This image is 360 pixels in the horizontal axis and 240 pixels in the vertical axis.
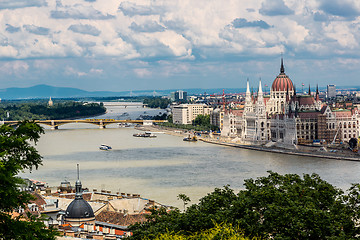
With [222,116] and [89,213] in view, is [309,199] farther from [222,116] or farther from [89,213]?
[222,116]

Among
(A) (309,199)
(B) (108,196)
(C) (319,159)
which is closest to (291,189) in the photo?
(A) (309,199)

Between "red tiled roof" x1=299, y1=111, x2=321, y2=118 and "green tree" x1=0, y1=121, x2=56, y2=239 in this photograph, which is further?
"red tiled roof" x1=299, y1=111, x2=321, y2=118

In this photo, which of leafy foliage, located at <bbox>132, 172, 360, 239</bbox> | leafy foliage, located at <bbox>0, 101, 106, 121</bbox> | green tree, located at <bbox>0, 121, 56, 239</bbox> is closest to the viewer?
green tree, located at <bbox>0, 121, 56, 239</bbox>

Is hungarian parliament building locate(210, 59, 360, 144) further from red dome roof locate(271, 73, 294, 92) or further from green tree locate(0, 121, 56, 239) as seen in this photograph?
green tree locate(0, 121, 56, 239)

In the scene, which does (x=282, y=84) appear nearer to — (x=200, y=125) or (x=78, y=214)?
(x=200, y=125)

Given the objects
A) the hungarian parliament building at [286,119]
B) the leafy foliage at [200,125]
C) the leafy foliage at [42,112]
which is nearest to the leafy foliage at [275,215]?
the hungarian parliament building at [286,119]

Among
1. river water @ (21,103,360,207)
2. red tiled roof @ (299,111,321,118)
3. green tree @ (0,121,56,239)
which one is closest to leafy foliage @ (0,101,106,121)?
river water @ (21,103,360,207)

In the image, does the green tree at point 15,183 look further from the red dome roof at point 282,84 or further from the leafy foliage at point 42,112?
the leafy foliage at point 42,112
